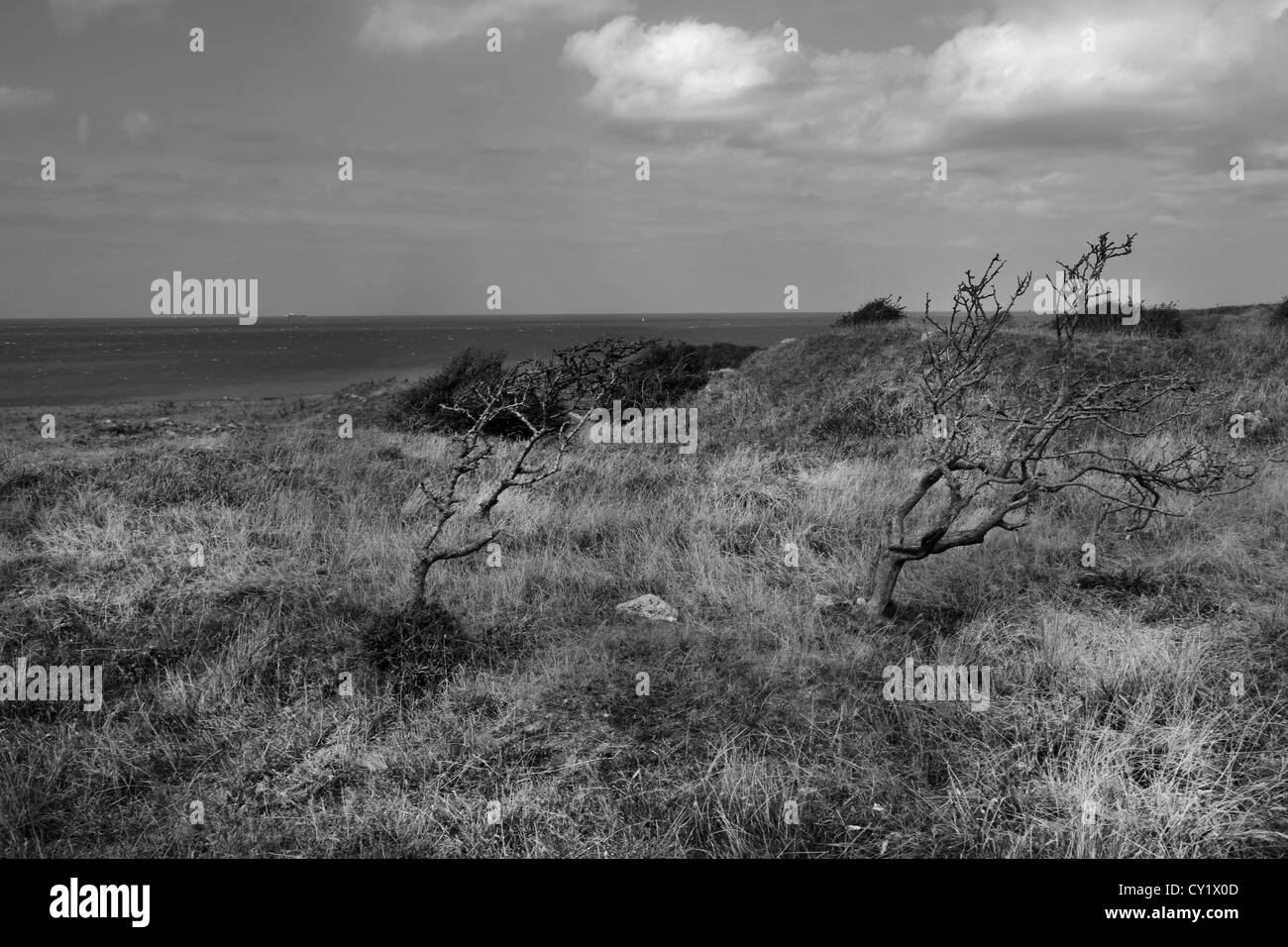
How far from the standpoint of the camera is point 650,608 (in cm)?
681

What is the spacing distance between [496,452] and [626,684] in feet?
29.8

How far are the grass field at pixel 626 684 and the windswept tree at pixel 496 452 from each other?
46 cm

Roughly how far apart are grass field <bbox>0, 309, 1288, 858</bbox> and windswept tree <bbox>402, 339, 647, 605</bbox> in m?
0.46

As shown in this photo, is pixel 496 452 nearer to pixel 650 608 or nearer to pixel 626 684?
pixel 650 608

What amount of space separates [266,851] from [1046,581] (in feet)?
20.7

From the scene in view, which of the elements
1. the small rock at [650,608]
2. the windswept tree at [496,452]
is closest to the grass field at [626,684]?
the small rock at [650,608]

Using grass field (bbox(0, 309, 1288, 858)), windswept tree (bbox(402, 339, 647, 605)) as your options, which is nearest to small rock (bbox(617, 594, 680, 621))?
grass field (bbox(0, 309, 1288, 858))

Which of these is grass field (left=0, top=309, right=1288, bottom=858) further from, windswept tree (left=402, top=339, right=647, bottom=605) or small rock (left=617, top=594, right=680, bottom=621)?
windswept tree (left=402, top=339, right=647, bottom=605)

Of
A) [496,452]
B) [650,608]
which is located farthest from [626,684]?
[496,452]

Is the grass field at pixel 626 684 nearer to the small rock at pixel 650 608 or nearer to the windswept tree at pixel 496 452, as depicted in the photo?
the small rock at pixel 650 608

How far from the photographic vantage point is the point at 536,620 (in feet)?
21.5

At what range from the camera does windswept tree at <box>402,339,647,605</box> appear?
21.3 ft

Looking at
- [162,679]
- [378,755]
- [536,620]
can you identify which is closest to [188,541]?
[162,679]

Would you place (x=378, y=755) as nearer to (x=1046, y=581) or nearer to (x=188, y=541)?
(x=188, y=541)
